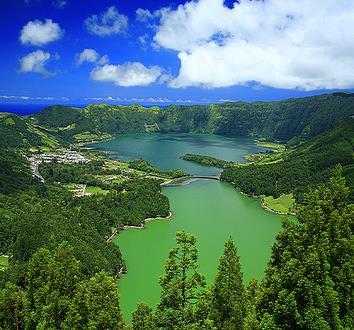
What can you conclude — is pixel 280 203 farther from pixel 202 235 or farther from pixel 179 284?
pixel 179 284

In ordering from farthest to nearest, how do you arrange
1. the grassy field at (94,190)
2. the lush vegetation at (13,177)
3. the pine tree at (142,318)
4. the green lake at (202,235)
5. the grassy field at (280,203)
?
the grassy field at (94,190) → the lush vegetation at (13,177) → the grassy field at (280,203) → the green lake at (202,235) → the pine tree at (142,318)

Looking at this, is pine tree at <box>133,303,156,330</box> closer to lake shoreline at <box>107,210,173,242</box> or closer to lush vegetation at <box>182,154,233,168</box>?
lake shoreline at <box>107,210,173,242</box>

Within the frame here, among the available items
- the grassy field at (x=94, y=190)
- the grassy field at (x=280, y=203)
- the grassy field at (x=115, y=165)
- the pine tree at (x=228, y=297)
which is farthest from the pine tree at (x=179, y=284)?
the grassy field at (x=115, y=165)

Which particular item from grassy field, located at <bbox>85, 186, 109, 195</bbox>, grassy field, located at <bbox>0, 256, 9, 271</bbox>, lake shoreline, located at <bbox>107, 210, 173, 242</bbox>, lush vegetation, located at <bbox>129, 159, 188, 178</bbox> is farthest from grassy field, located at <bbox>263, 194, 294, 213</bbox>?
grassy field, located at <bbox>0, 256, 9, 271</bbox>

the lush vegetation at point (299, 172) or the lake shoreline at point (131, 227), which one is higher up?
the lush vegetation at point (299, 172)

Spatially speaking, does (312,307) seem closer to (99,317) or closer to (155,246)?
(99,317)

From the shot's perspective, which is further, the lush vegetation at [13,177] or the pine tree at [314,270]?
the lush vegetation at [13,177]

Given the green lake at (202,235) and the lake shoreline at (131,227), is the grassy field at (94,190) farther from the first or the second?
the lake shoreline at (131,227)

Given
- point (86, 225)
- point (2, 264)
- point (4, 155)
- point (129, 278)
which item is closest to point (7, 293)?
point (129, 278)
